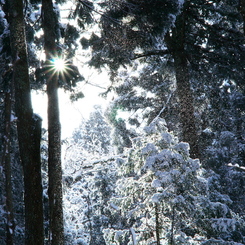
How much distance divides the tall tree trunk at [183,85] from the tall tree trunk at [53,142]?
15.1 ft

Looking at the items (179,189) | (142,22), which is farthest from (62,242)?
(142,22)

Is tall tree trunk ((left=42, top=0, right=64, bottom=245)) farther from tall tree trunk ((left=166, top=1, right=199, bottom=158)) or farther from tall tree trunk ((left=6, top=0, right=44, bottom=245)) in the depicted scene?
tall tree trunk ((left=166, top=1, right=199, bottom=158))

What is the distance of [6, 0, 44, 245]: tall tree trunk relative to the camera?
4.55m

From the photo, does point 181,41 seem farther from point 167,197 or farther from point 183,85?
point 167,197

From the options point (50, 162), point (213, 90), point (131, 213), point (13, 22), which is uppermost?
point (213, 90)

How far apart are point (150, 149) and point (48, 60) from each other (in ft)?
11.9

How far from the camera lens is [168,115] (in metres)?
13.9

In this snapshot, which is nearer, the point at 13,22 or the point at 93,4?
the point at 13,22

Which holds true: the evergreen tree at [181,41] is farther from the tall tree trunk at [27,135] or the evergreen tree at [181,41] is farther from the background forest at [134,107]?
the tall tree trunk at [27,135]

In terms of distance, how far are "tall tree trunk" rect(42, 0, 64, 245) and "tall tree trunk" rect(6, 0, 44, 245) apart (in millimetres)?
1671

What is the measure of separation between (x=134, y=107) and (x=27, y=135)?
10.5 meters

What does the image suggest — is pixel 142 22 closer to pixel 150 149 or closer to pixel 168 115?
pixel 150 149

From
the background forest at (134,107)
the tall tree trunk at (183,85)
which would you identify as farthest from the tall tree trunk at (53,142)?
the tall tree trunk at (183,85)

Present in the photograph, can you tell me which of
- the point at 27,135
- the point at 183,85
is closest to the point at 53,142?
the point at 27,135
